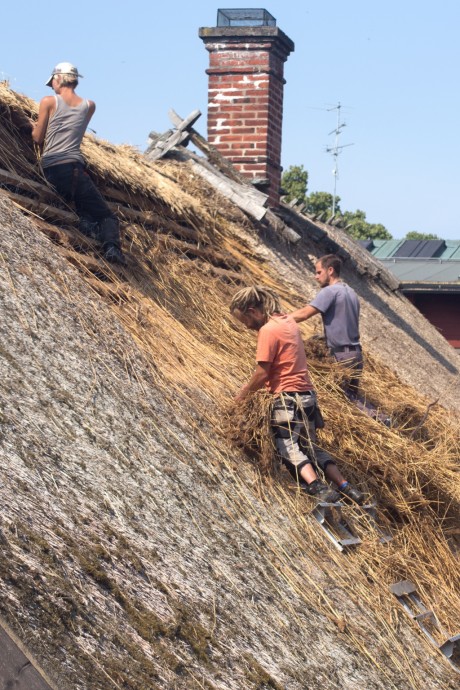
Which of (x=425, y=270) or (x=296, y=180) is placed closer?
(x=425, y=270)

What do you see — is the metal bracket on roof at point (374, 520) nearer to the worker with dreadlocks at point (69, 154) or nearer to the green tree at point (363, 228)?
the worker with dreadlocks at point (69, 154)

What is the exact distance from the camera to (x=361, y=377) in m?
7.07

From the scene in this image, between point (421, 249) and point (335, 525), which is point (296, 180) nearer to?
point (421, 249)

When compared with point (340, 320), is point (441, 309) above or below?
above

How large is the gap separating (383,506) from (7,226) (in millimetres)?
2446

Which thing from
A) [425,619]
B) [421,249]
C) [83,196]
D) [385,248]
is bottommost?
[425,619]

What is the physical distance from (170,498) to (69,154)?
2818 millimetres

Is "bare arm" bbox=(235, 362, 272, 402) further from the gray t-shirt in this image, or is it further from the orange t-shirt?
the gray t-shirt

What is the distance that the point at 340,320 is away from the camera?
269 inches

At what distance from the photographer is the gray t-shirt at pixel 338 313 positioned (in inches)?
267

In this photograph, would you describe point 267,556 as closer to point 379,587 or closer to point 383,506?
point 379,587

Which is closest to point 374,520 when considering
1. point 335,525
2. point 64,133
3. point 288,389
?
point 335,525

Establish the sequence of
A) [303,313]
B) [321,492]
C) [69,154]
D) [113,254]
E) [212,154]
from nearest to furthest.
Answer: [321,492]
[113,254]
[69,154]
[303,313]
[212,154]

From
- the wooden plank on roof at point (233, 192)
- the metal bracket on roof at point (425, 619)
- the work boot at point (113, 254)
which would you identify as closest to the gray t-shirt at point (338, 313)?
the work boot at point (113, 254)
